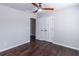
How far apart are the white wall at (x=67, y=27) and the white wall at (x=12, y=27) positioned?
1.84 meters

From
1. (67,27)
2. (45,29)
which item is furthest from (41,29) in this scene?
(67,27)

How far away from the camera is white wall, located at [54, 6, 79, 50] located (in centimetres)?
407

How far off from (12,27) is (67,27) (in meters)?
2.71

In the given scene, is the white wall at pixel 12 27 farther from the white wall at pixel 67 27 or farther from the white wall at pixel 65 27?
the white wall at pixel 67 27

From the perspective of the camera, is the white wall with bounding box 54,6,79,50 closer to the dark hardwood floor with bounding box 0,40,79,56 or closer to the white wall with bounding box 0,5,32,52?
the dark hardwood floor with bounding box 0,40,79,56

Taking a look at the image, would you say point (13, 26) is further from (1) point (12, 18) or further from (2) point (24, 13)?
(2) point (24, 13)

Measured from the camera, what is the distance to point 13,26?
13.6ft

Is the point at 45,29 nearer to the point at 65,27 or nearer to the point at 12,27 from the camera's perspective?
the point at 65,27

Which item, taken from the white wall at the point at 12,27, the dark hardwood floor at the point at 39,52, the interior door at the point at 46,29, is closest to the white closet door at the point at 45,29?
the interior door at the point at 46,29

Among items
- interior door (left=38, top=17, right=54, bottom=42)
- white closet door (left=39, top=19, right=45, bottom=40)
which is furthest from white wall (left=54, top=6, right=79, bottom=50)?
white closet door (left=39, top=19, right=45, bottom=40)

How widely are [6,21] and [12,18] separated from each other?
407mm

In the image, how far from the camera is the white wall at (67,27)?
407 centimetres

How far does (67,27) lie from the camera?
14.5 feet

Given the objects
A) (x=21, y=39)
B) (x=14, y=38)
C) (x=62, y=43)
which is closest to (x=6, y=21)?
(x=14, y=38)
